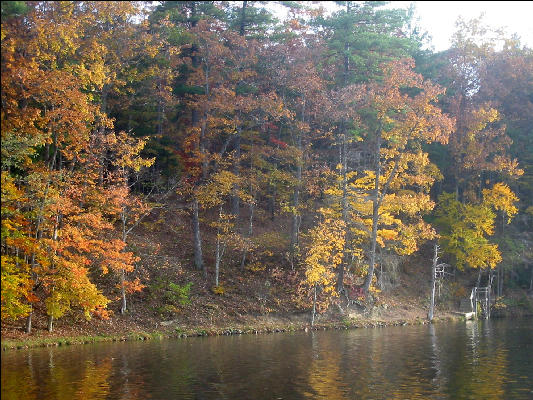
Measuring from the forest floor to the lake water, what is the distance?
1906 millimetres

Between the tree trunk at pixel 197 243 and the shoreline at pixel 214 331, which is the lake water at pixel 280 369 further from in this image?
the tree trunk at pixel 197 243

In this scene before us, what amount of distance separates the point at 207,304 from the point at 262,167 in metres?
12.3

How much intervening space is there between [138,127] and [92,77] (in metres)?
17.1

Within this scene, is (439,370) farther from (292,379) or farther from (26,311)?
(26,311)

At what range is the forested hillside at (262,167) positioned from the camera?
24719mm

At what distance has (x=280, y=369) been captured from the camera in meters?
18.6

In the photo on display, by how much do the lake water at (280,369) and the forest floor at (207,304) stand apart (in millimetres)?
1906

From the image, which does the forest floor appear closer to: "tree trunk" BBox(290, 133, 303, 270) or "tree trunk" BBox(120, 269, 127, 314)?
"tree trunk" BBox(120, 269, 127, 314)

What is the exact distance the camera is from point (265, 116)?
35562 mm

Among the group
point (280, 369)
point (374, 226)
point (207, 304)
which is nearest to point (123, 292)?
point (207, 304)

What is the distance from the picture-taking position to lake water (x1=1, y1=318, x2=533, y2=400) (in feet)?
49.2

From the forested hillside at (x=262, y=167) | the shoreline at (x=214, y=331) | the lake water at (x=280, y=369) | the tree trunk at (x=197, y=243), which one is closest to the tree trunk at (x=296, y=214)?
the forested hillside at (x=262, y=167)

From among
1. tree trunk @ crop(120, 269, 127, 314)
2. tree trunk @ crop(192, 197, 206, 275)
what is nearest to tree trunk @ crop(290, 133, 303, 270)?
tree trunk @ crop(192, 197, 206, 275)

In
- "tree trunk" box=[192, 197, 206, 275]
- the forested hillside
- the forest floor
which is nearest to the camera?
the forested hillside
